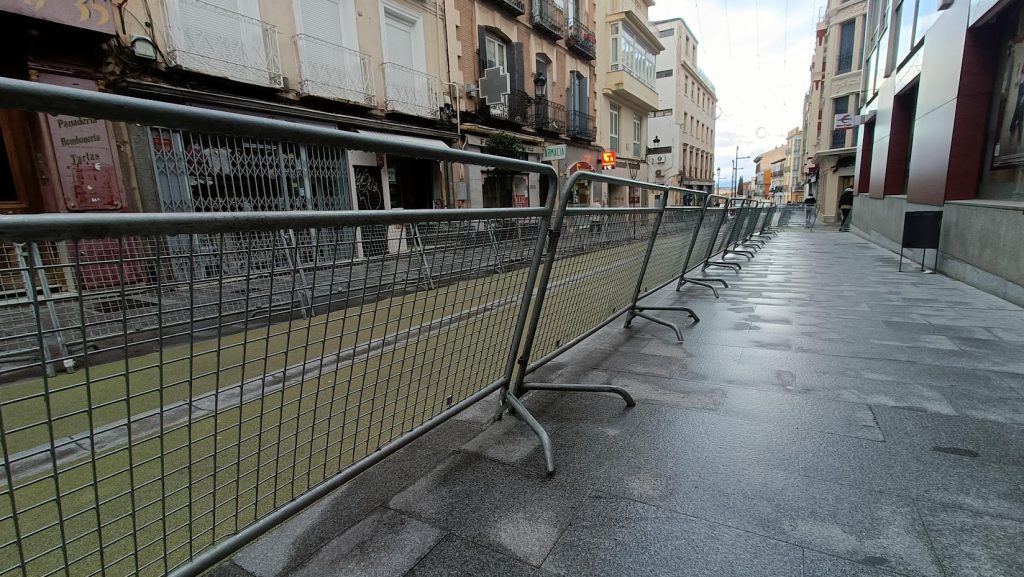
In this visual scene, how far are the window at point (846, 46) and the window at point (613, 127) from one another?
13331 mm

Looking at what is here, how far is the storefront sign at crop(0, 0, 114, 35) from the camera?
578 centimetres

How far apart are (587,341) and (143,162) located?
25.3 ft

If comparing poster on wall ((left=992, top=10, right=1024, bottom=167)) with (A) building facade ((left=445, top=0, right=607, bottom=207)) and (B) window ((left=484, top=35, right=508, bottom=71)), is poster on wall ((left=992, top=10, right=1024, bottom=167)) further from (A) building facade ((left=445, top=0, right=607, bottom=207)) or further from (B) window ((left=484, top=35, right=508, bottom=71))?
(B) window ((left=484, top=35, right=508, bottom=71))

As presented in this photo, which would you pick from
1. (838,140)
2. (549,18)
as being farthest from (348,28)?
(838,140)

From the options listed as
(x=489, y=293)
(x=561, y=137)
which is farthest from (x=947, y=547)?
(x=561, y=137)

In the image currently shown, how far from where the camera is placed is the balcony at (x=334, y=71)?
9320 millimetres

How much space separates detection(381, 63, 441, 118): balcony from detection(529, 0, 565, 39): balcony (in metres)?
A: 6.07

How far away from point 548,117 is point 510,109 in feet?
9.01

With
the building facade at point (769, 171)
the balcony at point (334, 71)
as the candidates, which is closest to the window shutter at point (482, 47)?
the balcony at point (334, 71)

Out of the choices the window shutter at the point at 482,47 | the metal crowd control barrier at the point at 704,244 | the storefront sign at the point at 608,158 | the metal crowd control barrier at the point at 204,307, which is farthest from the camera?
the storefront sign at the point at 608,158

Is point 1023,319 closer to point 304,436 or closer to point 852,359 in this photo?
point 852,359

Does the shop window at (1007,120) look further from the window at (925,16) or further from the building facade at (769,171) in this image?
the building facade at (769,171)

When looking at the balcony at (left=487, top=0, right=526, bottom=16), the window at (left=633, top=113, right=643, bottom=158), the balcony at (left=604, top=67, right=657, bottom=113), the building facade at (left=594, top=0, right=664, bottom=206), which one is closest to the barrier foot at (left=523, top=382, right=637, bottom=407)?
the balcony at (left=487, top=0, right=526, bottom=16)

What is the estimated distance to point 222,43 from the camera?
805 cm
